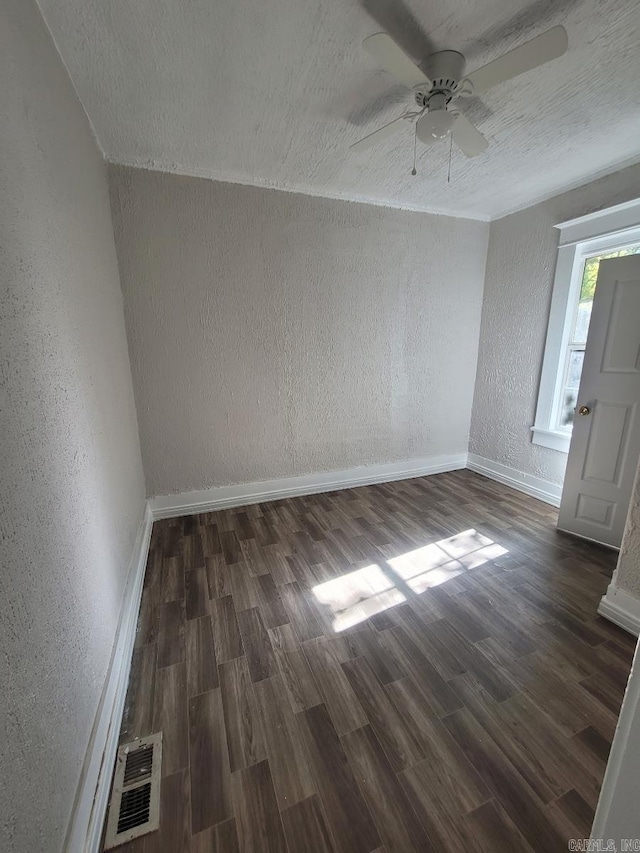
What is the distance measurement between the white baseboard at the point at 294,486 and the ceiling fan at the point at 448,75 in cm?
248

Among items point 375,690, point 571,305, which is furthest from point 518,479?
point 375,690

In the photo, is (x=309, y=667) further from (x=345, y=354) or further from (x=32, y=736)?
(x=345, y=354)

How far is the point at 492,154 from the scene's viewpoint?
7.01 ft

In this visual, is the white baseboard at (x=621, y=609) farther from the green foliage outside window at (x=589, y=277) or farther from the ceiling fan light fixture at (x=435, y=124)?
the ceiling fan light fixture at (x=435, y=124)

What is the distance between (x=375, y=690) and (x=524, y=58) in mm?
2469

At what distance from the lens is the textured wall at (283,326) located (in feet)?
7.77

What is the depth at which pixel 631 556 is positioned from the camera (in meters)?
1.60

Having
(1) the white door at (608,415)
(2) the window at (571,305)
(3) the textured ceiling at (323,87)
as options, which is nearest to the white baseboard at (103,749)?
(3) the textured ceiling at (323,87)

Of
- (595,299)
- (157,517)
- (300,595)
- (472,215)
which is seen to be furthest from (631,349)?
(157,517)

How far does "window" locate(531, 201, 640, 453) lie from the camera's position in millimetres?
2389

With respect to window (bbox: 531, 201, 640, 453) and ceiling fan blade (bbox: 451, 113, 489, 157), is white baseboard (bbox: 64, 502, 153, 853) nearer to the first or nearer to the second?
ceiling fan blade (bbox: 451, 113, 489, 157)

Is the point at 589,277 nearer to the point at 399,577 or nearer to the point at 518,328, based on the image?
the point at 518,328

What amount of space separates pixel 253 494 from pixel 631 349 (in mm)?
2946

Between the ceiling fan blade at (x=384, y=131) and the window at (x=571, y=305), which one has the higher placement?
the ceiling fan blade at (x=384, y=131)
